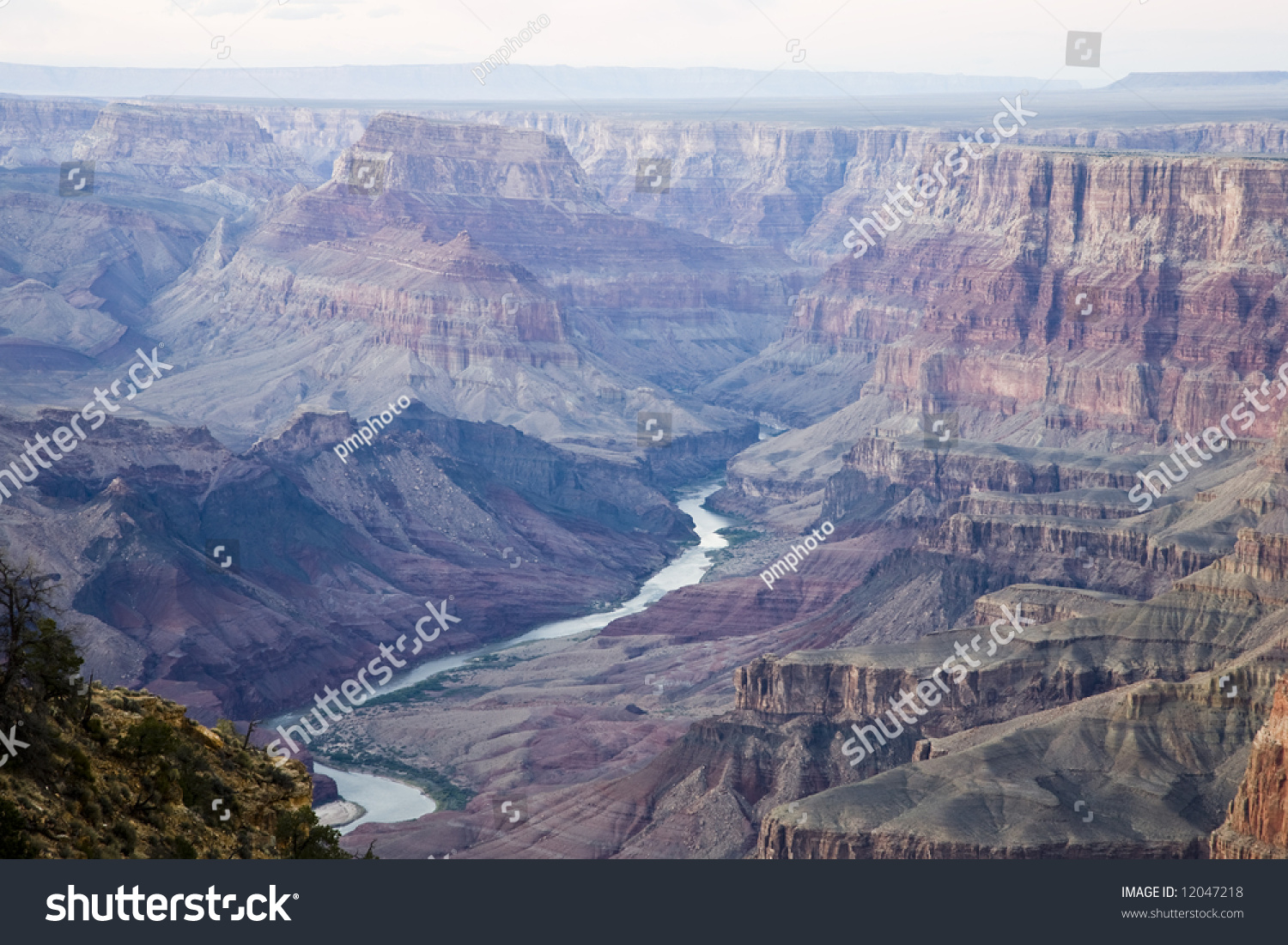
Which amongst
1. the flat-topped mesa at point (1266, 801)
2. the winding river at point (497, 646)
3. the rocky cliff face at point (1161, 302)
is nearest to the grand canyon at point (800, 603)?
the flat-topped mesa at point (1266, 801)

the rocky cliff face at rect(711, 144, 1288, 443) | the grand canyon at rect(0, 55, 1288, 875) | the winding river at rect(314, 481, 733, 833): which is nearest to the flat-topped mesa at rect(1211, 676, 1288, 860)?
the grand canyon at rect(0, 55, 1288, 875)

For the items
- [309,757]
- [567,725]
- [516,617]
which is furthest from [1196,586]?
[516,617]

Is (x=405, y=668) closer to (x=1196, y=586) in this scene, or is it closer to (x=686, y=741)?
(x=686, y=741)

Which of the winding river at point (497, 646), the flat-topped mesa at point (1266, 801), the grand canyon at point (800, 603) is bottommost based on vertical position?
the winding river at point (497, 646)

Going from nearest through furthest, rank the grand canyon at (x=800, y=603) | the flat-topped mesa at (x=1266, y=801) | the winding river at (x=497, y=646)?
1. the flat-topped mesa at (x=1266, y=801)
2. the grand canyon at (x=800, y=603)
3. the winding river at (x=497, y=646)

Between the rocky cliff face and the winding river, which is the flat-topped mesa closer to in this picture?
Answer: the winding river

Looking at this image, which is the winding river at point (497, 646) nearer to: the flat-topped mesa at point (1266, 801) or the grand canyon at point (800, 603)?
the grand canyon at point (800, 603)
